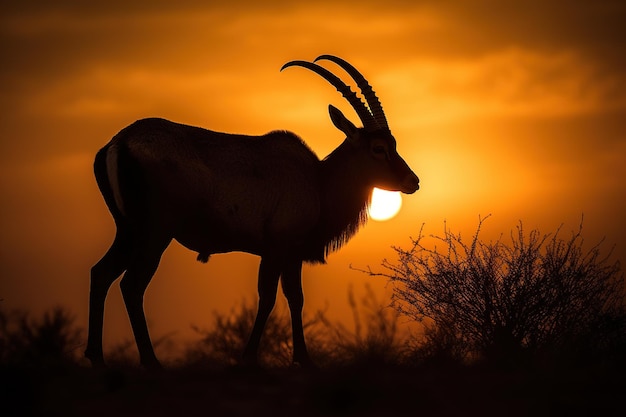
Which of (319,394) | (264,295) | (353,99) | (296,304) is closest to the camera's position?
(319,394)

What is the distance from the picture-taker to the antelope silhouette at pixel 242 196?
1090 cm

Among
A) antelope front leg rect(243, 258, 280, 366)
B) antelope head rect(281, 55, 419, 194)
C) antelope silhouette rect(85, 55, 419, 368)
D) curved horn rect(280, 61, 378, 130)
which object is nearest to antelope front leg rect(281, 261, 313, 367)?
antelope silhouette rect(85, 55, 419, 368)

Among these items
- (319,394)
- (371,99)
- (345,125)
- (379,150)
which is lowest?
(319,394)

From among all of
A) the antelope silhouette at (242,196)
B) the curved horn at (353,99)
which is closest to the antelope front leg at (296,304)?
the antelope silhouette at (242,196)

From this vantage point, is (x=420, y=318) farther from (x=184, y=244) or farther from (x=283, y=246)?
(x=184, y=244)

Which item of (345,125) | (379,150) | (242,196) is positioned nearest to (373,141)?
(379,150)

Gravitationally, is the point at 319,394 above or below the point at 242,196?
below

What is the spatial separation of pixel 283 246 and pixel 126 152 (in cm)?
220

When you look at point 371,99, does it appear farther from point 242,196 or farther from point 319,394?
point 319,394

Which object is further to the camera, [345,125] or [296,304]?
[345,125]

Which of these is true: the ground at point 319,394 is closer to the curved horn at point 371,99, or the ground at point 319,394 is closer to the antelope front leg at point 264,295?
the antelope front leg at point 264,295

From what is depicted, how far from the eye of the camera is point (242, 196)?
1151 cm

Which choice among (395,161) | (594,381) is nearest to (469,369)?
(594,381)

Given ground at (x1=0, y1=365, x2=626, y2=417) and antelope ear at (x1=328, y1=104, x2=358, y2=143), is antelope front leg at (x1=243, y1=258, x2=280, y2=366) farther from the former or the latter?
antelope ear at (x1=328, y1=104, x2=358, y2=143)
